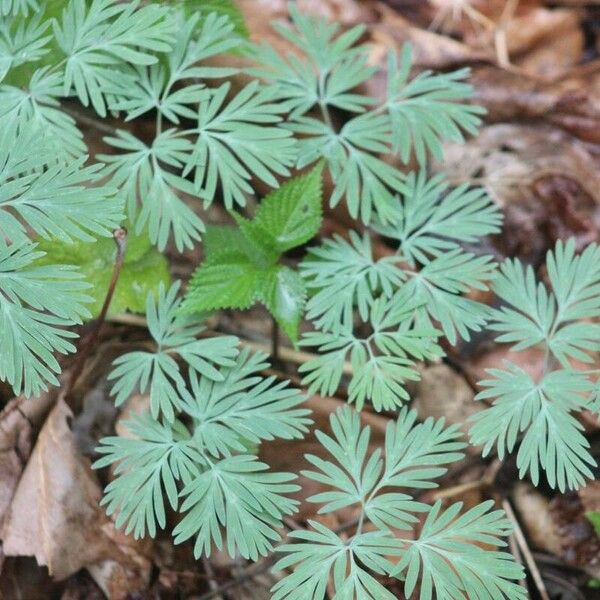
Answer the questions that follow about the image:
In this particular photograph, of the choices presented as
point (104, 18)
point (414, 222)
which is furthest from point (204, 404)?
point (104, 18)

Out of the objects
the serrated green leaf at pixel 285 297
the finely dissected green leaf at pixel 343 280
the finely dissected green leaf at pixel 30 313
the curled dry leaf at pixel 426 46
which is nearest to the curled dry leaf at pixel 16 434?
the finely dissected green leaf at pixel 30 313

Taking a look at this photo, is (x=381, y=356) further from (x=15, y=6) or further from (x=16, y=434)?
(x=15, y=6)

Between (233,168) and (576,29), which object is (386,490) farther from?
(576,29)

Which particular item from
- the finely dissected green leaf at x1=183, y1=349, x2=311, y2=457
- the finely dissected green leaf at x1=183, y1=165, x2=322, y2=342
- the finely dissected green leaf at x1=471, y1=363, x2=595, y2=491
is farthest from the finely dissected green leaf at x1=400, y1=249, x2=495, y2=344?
the finely dissected green leaf at x1=183, y1=349, x2=311, y2=457

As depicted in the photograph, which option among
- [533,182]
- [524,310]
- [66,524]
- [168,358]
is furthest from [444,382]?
[66,524]

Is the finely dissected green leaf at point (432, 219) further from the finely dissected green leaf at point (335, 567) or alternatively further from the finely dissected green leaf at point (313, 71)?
the finely dissected green leaf at point (335, 567)

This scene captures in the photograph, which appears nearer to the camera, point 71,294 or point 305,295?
point 71,294
